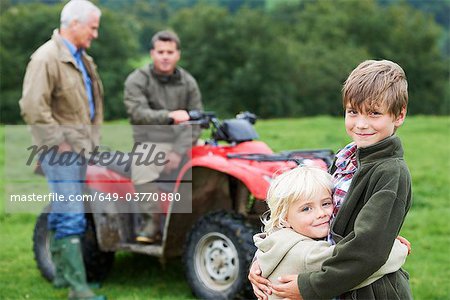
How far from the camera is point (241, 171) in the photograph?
19.1 feet

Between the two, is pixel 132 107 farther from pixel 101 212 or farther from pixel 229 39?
pixel 229 39

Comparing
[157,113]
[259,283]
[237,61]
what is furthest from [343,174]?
[237,61]

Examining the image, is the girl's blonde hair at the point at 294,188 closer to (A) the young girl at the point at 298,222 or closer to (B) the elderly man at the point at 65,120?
(A) the young girl at the point at 298,222

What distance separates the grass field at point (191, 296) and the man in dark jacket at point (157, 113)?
54 cm

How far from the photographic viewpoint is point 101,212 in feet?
22.0

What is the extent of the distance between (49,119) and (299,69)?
48630mm

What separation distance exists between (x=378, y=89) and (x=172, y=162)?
380 centimetres

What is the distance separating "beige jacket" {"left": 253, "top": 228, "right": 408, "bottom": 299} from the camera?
291cm

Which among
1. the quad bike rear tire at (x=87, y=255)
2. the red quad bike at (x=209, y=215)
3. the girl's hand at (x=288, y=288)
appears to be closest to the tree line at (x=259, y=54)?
the quad bike rear tire at (x=87, y=255)

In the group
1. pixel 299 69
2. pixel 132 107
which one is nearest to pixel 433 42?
pixel 299 69

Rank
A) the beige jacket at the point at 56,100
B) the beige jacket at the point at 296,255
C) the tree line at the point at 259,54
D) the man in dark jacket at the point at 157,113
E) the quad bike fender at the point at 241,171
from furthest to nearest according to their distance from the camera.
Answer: the tree line at the point at 259,54, the man in dark jacket at the point at 157,113, the beige jacket at the point at 56,100, the quad bike fender at the point at 241,171, the beige jacket at the point at 296,255

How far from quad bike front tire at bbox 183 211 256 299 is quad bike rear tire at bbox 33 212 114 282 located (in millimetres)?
1039

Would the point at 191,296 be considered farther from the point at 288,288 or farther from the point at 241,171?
the point at 288,288

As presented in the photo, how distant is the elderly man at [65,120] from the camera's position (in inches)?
241
